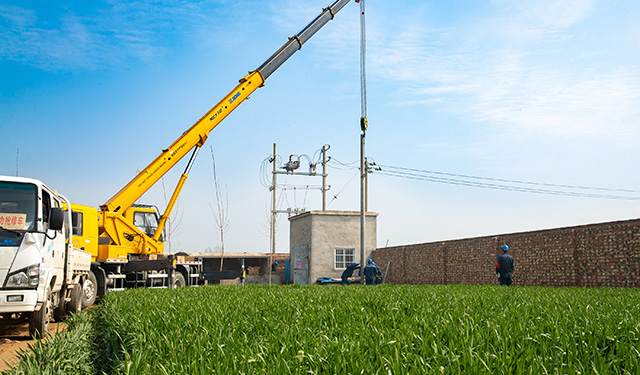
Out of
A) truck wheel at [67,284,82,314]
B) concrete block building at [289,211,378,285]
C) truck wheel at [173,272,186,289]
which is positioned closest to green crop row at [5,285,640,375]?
truck wheel at [67,284,82,314]

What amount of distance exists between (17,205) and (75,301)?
3.88 metres

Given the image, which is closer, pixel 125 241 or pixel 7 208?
pixel 7 208

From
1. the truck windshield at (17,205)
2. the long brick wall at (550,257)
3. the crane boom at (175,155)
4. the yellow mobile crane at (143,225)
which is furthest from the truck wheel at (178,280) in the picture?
the long brick wall at (550,257)

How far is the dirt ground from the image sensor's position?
7800mm

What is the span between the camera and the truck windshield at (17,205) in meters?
8.92

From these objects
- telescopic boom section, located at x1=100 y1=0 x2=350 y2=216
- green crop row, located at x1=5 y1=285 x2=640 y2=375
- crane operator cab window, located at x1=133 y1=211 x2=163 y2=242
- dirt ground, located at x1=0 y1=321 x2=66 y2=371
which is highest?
telescopic boom section, located at x1=100 y1=0 x2=350 y2=216

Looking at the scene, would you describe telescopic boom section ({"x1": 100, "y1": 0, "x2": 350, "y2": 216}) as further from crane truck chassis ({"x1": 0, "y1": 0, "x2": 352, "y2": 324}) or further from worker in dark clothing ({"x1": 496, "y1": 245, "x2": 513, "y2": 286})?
worker in dark clothing ({"x1": 496, "y1": 245, "x2": 513, "y2": 286})

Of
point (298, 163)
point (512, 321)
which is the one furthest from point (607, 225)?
point (298, 163)

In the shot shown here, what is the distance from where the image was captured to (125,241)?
17.3 metres

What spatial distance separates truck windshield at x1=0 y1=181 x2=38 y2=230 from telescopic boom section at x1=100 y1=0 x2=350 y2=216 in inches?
300

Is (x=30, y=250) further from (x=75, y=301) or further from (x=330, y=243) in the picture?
(x=330, y=243)

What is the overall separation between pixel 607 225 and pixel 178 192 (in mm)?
14831

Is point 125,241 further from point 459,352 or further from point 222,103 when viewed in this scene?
point 459,352

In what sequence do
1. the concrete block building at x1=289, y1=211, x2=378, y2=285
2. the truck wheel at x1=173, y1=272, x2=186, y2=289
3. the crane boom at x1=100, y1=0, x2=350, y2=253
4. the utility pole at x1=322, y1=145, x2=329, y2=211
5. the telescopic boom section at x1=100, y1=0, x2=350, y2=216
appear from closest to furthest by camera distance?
the crane boom at x1=100, y1=0, x2=350, y2=253, the telescopic boom section at x1=100, y1=0, x2=350, y2=216, the truck wheel at x1=173, y1=272, x2=186, y2=289, the concrete block building at x1=289, y1=211, x2=378, y2=285, the utility pole at x1=322, y1=145, x2=329, y2=211
